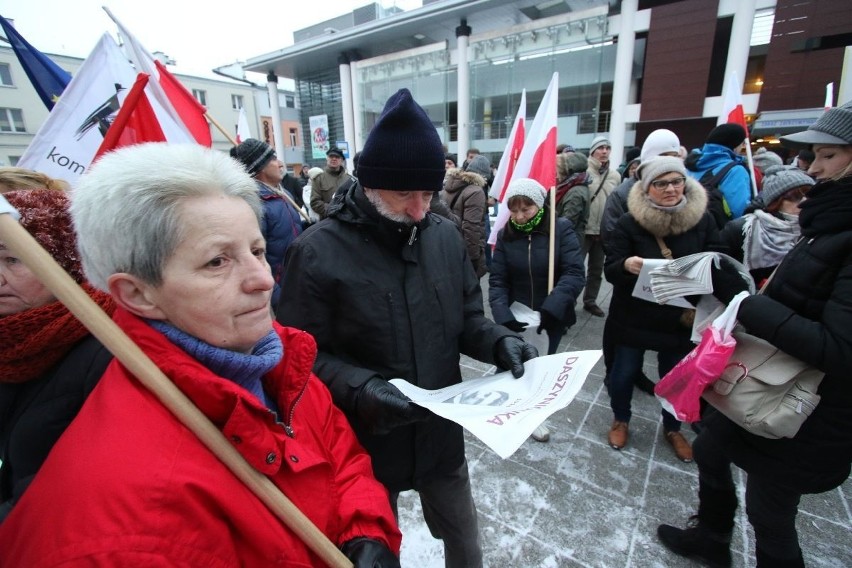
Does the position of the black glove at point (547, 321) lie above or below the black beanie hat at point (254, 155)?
below

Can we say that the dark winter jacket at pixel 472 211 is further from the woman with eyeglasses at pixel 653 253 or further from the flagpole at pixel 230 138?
the woman with eyeglasses at pixel 653 253

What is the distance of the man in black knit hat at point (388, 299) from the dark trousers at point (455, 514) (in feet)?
0.27

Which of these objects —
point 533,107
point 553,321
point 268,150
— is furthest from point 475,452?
point 533,107

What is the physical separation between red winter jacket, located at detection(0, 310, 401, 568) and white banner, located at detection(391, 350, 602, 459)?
41cm

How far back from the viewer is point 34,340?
3.36ft

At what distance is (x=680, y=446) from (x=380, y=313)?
252 centimetres

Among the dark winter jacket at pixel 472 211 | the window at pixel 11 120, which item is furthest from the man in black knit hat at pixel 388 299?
the window at pixel 11 120

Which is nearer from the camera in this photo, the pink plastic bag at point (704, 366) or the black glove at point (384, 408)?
the black glove at point (384, 408)

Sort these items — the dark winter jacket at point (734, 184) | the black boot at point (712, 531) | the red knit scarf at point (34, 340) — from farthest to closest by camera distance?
the dark winter jacket at point (734, 184) → the black boot at point (712, 531) → the red knit scarf at point (34, 340)

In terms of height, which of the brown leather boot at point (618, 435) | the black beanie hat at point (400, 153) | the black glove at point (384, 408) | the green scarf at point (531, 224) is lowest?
the brown leather boot at point (618, 435)

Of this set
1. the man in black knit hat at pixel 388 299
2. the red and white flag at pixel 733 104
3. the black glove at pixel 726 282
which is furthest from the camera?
the red and white flag at pixel 733 104

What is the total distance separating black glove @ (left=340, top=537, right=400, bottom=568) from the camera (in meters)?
1.03

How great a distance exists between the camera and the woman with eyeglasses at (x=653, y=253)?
2.56 meters

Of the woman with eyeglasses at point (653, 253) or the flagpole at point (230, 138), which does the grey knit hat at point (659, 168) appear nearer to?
the woman with eyeglasses at point (653, 253)
